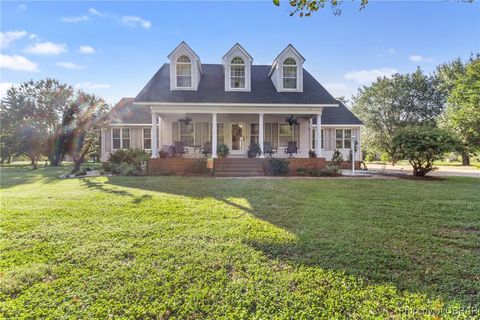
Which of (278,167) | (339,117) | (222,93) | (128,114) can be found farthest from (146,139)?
(339,117)

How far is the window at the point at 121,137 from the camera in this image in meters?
19.0

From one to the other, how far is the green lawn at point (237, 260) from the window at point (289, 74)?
35.6 ft

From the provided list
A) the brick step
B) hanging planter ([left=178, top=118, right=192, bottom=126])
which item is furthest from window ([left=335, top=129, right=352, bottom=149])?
hanging planter ([left=178, top=118, right=192, bottom=126])

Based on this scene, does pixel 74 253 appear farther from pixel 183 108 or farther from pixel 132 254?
pixel 183 108

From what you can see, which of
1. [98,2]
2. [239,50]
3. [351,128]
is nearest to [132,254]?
[98,2]

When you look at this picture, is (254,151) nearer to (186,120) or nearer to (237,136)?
(237,136)

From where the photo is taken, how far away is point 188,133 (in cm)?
1603

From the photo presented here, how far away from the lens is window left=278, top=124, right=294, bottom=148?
16359 mm

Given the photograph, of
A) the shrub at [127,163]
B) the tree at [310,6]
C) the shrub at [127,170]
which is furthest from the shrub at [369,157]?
the tree at [310,6]

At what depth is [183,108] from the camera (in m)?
13.3

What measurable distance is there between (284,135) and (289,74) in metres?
3.94

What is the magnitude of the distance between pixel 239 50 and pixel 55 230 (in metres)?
13.4

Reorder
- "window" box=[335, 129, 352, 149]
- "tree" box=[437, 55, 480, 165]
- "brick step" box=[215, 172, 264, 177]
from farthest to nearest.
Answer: "tree" box=[437, 55, 480, 165]
"window" box=[335, 129, 352, 149]
"brick step" box=[215, 172, 264, 177]

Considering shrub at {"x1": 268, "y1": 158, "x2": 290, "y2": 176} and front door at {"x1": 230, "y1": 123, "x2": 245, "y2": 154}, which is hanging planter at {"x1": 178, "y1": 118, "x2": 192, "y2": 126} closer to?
front door at {"x1": 230, "y1": 123, "x2": 245, "y2": 154}
